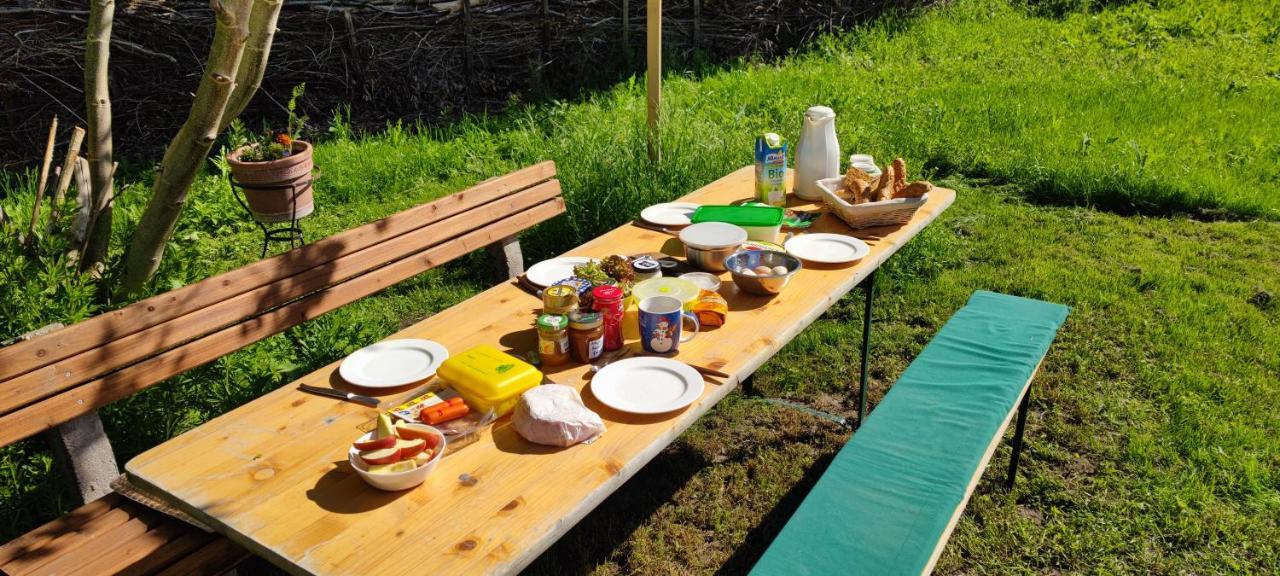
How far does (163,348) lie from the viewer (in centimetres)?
252

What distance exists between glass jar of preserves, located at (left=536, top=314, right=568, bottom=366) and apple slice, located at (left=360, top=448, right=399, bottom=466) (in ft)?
1.82

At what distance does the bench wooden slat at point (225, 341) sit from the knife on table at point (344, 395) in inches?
21.3

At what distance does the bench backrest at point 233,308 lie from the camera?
7.29 feet

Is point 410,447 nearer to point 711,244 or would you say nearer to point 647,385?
point 647,385

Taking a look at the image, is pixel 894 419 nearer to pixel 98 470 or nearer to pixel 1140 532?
pixel 1140 532

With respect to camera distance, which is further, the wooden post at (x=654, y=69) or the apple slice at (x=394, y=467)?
the wooden post at (x=654, y=69)

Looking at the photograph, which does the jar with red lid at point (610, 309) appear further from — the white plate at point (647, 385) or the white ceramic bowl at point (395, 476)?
the white ceramic bowl at point (395, 476)

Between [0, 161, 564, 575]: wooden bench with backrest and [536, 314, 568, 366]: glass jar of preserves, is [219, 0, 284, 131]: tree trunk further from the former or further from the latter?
[536, 314, 568, 366]: glass jar of preserves

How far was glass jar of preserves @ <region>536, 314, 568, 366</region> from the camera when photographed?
229cm

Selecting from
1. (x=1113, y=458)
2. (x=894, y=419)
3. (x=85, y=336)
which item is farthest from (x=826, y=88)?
(x=85, y=336)

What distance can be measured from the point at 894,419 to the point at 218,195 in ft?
14.1

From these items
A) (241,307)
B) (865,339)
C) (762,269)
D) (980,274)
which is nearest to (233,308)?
(241,307)

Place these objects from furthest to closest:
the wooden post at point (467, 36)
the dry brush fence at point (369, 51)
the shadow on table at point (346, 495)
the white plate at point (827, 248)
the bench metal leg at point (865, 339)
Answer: the wooden post at point (467, 36)
the dry brush fence at point (369, 51)
the bench metal leg at point (865, 339)
the white plate at point (827, 248)
the shadow on table at point (346, 495)

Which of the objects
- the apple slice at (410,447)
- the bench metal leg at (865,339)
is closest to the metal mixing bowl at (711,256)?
the bench metal leg at (865,339)
